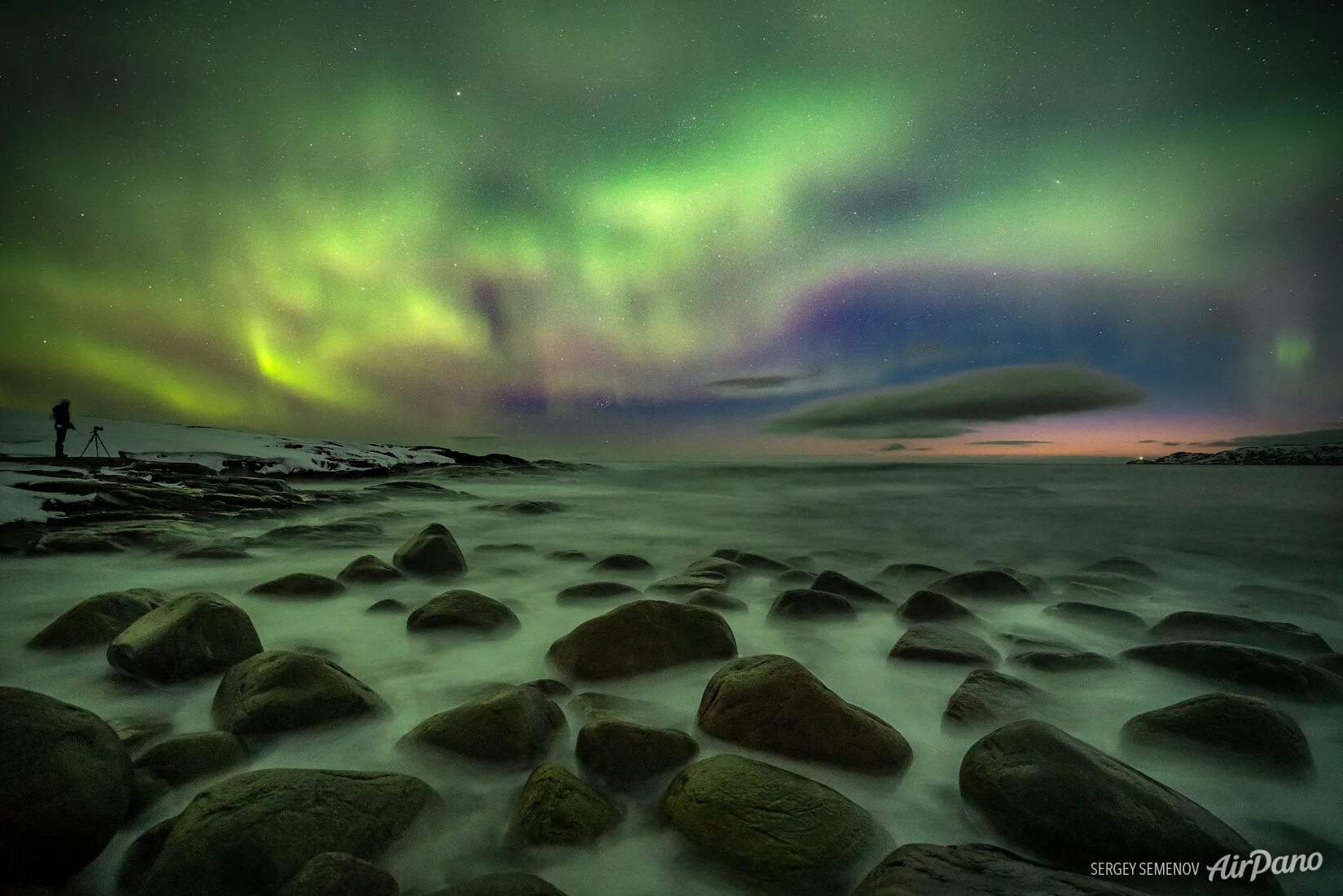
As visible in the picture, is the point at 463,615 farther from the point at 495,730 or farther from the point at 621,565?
the point at 621,565

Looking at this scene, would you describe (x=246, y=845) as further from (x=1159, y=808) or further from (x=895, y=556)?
(x=895, y=556)

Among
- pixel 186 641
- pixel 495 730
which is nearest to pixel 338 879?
pixel 495 730

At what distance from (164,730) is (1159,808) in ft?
10.8

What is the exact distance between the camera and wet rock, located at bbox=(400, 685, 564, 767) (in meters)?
1.86

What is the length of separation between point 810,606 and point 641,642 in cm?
143

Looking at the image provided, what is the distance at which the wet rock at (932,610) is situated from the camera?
3.58 meters

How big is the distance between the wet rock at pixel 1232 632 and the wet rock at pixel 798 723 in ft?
8.69

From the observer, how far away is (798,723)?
6.49 feet

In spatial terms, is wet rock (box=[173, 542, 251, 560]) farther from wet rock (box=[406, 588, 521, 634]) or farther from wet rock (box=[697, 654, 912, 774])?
wet rock (box=[697, 654, 912, 774])

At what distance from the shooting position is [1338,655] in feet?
9.04

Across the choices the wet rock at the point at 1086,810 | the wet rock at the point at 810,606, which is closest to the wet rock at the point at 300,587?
the wet rock at the point at 810,606

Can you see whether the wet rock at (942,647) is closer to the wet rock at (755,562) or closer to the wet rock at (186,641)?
the wet rock at (755,562)

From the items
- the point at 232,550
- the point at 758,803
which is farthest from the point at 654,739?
the point at 232,550

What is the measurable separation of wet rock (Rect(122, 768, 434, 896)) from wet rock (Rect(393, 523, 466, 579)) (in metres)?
3.32
